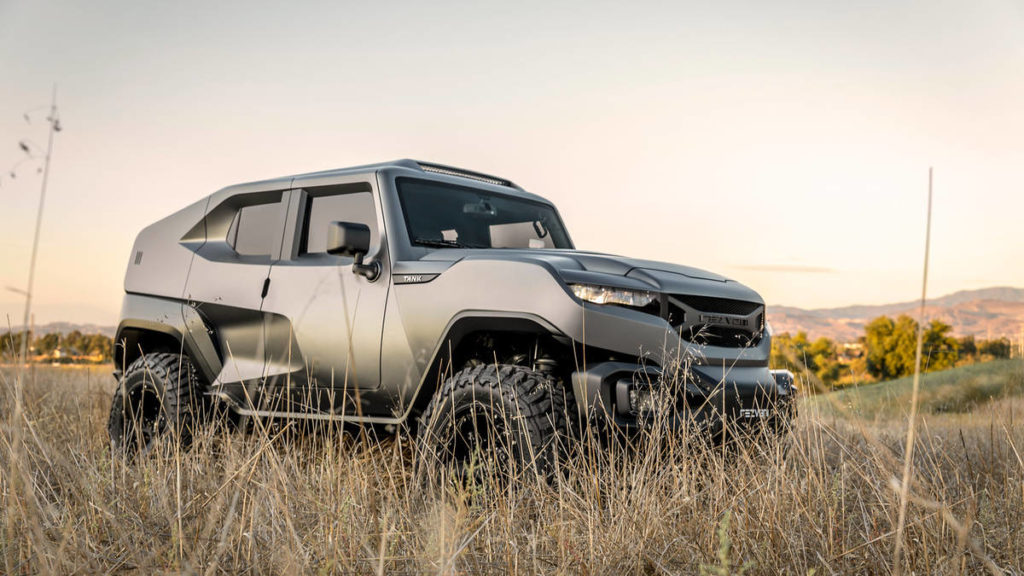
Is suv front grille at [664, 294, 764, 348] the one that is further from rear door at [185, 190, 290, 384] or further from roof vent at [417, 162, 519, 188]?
rear door at [185, 190, 290, 384]

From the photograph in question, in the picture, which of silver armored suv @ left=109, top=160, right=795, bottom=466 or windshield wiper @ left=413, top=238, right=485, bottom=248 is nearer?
silver armored suv @ left=109, top=160, right=795, bottom=466

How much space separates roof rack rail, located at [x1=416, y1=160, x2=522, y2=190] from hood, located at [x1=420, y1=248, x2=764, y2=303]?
910 millimetres

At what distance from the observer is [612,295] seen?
12.8 ft

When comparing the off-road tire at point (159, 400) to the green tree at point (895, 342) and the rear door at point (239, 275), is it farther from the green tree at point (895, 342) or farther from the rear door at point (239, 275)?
the green tree at point (895, 342)

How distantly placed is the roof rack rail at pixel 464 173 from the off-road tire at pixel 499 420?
1711mm

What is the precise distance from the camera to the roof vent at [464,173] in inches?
209

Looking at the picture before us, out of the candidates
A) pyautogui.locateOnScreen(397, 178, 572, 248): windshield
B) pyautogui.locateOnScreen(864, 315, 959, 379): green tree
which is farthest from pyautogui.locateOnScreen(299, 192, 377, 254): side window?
pyautogui.locateOnScreen(864, 315, 959, 379): green tree

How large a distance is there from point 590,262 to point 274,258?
2203 mm

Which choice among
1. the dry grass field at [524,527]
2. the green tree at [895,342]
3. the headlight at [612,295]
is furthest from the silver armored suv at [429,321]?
the green tree at [895,342]

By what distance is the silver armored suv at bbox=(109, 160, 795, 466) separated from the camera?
3.82 metres

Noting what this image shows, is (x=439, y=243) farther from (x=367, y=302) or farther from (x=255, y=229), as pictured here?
(x=255, y=229)

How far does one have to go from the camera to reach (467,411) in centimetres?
404

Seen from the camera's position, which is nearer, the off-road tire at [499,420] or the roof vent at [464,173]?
the off-road tire at [499,420]

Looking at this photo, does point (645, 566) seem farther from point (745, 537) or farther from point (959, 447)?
point (959, 447)
